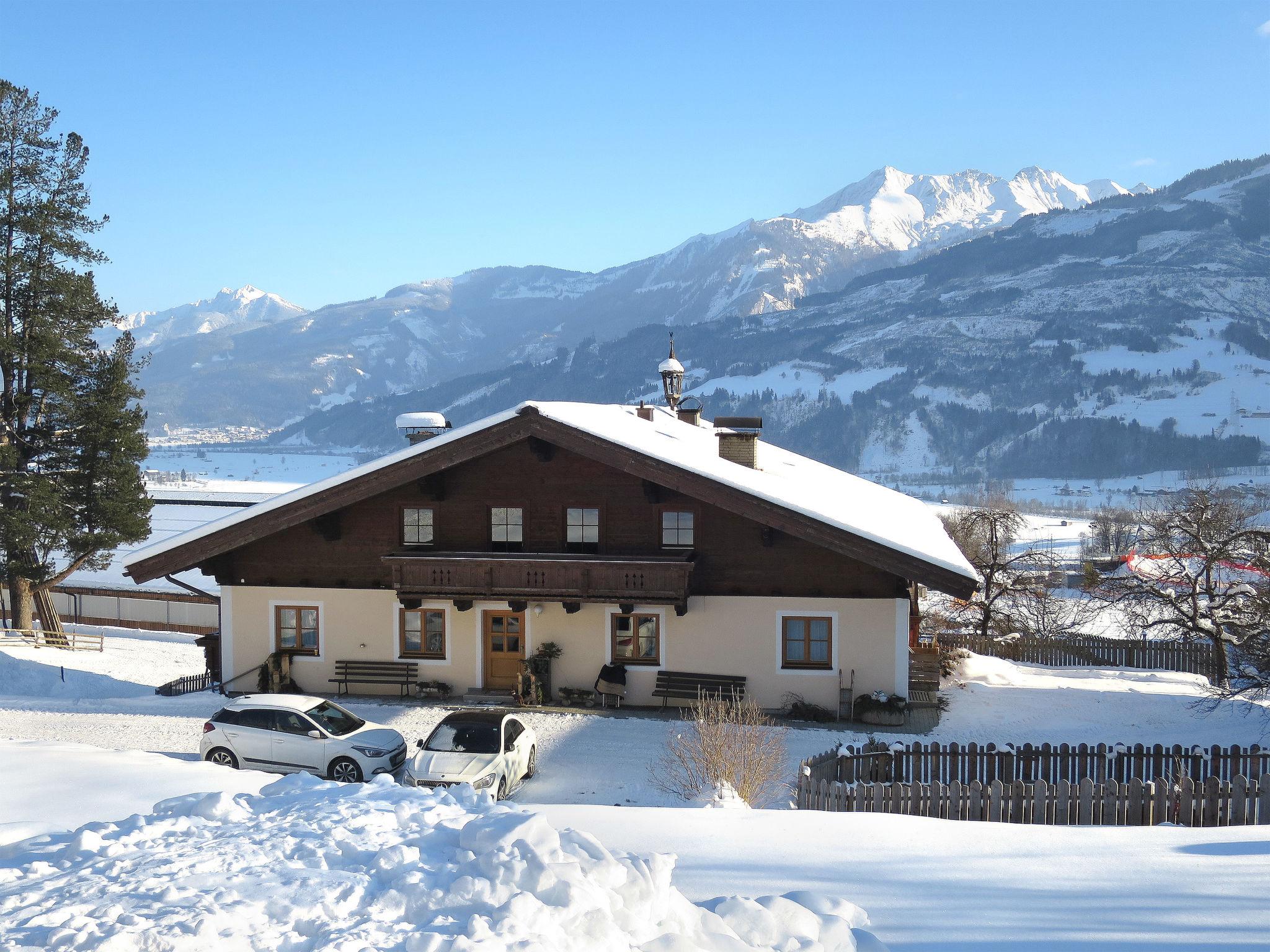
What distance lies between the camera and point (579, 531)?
2148 cm

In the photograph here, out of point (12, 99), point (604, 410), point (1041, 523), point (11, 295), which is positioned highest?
point (12, 99)

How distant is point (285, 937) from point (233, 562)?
18.3m

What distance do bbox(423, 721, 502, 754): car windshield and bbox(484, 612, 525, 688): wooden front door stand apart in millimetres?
6067

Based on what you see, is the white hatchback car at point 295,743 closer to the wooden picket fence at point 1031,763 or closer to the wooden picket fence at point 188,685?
the wooden picket fence at point 1031,763

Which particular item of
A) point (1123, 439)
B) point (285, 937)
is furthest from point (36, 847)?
point (1123, 439)

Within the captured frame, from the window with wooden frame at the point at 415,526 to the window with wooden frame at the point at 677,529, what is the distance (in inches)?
220

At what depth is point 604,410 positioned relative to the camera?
84.4ft

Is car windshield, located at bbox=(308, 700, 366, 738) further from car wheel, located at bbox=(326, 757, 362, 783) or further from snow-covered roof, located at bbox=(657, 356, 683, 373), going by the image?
snow-covered roof, located at bbox=(657, 356, 683, 373)

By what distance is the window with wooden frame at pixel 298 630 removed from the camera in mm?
22016

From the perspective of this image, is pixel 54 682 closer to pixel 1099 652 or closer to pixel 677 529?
pixel 677 529

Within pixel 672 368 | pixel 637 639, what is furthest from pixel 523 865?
pixel 672 368

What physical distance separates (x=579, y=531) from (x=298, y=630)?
7.21m

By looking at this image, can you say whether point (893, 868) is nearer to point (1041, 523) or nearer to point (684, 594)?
point (684, 594)

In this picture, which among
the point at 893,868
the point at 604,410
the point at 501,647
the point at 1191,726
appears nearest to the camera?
the point at 893,868
